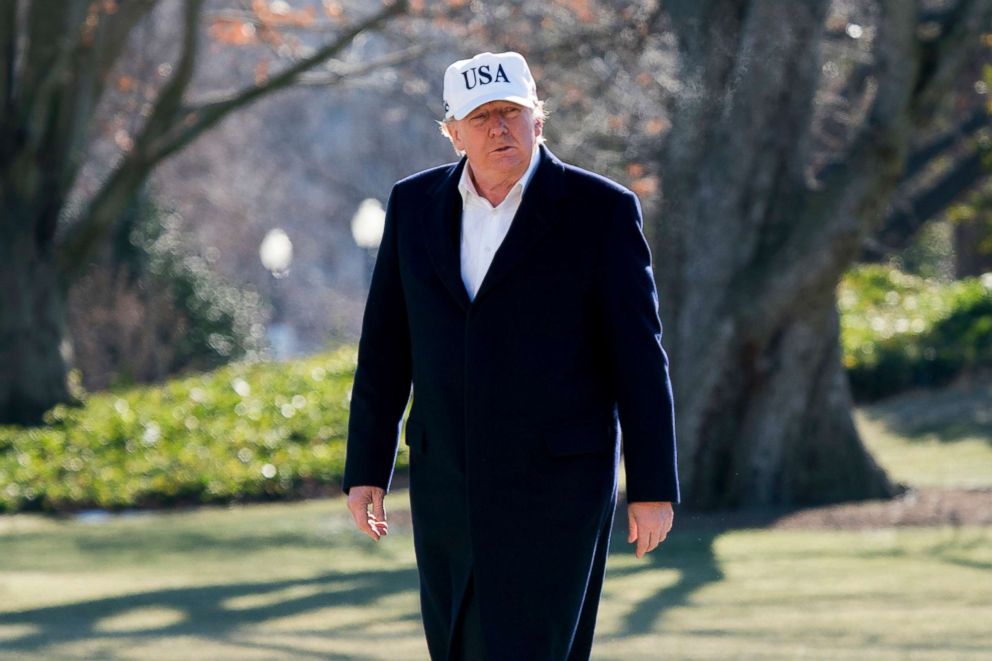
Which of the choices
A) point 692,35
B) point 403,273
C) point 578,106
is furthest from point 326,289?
point 403,273

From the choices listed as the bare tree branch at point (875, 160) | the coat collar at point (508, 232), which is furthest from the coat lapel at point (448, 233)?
the bare tree branch at point (875, 160)

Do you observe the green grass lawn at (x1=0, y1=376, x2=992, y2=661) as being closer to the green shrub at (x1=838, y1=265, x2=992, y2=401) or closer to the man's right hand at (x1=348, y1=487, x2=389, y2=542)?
the man's right hand at (x1=348, y1=487, x2=389, y2=542)

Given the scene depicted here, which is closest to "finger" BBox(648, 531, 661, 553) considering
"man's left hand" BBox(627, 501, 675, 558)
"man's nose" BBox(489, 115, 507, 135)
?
"man's left hand" BBox(627, 501, 675, 558)

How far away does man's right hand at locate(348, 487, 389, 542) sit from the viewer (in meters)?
4.29

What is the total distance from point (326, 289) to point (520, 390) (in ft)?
162

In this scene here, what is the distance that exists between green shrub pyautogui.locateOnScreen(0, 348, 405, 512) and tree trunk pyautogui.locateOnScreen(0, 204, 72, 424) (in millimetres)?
373

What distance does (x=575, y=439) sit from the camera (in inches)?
155

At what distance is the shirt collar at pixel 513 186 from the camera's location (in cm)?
408

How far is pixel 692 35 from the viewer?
1180 centimetres

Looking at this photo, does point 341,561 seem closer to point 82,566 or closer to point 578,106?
point 82,566

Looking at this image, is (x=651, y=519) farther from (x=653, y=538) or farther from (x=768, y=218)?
(x=768, y=218)

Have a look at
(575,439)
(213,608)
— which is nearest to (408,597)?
(213,608)

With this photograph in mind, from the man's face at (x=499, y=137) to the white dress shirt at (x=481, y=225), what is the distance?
66 mm

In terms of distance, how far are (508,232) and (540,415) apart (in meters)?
0.45
